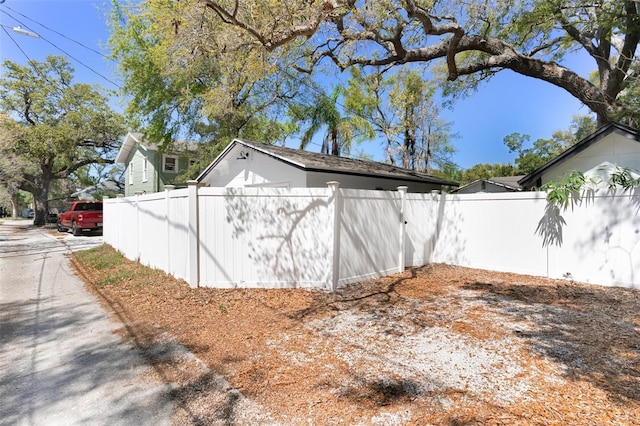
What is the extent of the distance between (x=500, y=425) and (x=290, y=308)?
132 inches

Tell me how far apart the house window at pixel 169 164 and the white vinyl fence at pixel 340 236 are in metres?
14.3

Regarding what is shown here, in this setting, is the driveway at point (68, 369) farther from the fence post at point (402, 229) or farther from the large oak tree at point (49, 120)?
the large oak tree at point (49, 120)

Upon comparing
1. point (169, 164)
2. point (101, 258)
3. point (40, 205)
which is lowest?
point (101, 258)

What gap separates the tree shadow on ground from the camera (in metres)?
3.16

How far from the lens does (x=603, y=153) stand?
8508 mm

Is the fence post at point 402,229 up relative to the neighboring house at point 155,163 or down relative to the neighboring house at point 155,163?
down

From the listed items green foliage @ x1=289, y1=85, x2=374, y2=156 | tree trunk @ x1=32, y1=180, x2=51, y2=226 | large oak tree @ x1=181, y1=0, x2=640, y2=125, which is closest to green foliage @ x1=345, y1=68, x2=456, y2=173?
green foliage @ x1=289, y1=85, x2=374, y2=156

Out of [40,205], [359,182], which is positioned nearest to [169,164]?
[40,205]

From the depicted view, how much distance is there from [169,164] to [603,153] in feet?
70.0

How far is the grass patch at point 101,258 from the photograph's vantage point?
8.80m

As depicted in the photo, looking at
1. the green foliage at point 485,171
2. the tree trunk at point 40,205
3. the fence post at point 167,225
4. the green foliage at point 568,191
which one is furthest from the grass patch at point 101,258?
the green foliage at point 485,171

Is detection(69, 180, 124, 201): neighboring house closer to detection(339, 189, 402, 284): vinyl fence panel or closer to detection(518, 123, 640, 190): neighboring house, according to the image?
detection(339, 189, 402, 284): vinyl fence panel

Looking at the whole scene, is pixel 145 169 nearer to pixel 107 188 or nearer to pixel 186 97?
pixel 186 97

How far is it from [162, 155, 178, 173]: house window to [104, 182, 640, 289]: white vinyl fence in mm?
14286
